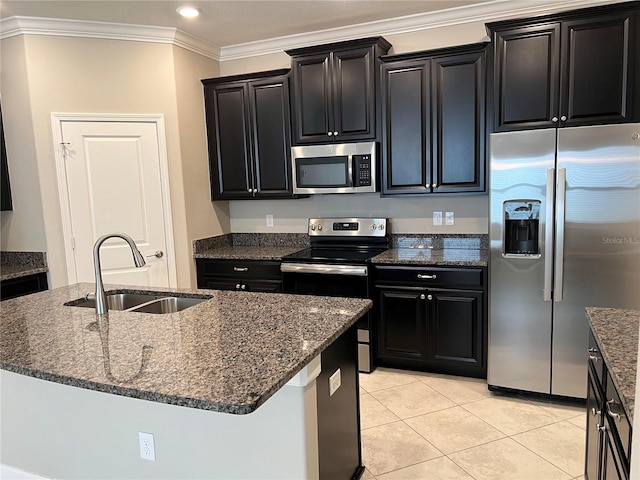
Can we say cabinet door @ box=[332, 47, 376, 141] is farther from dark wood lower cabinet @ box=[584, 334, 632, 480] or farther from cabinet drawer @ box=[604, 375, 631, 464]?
cabinet drawer @ box=[604, 375, 631, 464]

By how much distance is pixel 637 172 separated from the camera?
2660 mm

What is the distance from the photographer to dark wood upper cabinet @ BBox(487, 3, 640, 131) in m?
2.80

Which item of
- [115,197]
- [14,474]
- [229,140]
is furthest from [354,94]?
[14,474]

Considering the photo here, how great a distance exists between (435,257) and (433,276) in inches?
7.0

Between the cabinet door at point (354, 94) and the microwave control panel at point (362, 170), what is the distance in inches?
6.3

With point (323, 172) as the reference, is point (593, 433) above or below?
below

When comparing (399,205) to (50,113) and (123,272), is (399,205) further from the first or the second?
(50,113)

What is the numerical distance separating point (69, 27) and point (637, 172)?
3967mm

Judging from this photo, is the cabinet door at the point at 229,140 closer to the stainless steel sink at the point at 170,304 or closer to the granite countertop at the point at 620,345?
the stainless steel sink at the point at 170,304

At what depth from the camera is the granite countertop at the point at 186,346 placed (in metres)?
1.31

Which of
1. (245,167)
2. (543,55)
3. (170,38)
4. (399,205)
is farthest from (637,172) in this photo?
(170,38)

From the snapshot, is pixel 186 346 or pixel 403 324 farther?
pixel 403 324

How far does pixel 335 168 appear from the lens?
3746 mm

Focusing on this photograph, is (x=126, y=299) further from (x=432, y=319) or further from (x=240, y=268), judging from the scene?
(x=432, y=319)
